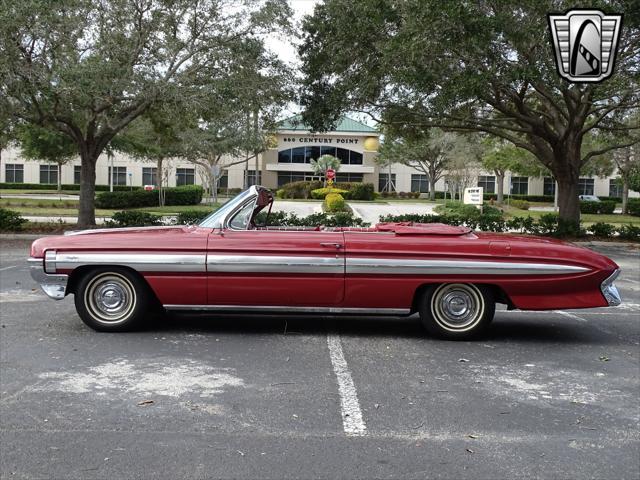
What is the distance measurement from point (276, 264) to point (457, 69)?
10.4 metres

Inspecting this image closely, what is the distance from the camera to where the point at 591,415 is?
4504 millimetres

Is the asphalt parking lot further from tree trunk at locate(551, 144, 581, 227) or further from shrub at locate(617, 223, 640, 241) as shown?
shrub at locate(617, 223, 640, 241)

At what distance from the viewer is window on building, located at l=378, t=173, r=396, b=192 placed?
69375 mm

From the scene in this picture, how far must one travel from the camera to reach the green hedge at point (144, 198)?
1377 inches

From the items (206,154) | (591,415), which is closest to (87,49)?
(591,415)

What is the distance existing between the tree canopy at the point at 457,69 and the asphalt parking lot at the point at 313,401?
840 cm

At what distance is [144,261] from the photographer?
6.40 metres

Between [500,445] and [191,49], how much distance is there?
622 inches

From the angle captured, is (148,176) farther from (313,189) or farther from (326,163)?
(313,189)

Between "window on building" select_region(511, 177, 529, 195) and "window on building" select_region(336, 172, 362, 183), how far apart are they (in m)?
17.2

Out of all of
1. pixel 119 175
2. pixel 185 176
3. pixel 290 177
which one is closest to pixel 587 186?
pixel 290 177

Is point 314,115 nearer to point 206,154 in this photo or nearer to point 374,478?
point 374,478

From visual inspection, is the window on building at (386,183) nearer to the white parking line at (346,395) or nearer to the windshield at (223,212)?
the windshield at (223,212)

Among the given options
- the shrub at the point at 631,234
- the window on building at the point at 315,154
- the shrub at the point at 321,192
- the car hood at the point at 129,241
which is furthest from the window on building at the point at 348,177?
the car hood at the point at 129,241
